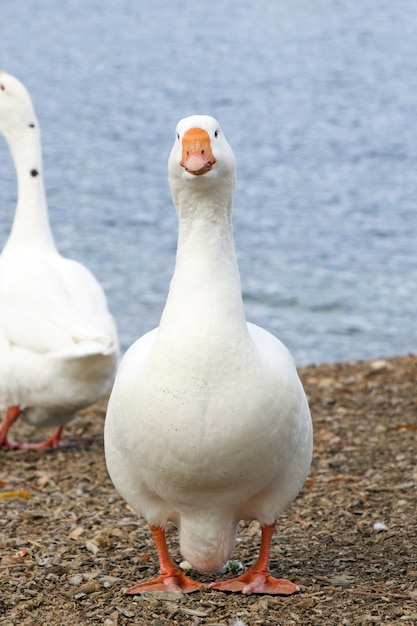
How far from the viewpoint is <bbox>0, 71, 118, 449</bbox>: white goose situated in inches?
266

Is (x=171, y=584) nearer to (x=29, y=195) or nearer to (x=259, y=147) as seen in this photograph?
(x=29, y=195)

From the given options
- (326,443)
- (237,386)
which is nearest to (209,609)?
(237,386)

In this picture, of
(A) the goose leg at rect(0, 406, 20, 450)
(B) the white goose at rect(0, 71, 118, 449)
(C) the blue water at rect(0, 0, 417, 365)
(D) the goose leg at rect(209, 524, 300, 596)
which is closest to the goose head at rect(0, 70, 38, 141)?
(B) the white goose at rect(0, 71, 118, 449)

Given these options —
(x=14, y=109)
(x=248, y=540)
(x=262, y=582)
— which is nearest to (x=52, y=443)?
(x=248, y=540)

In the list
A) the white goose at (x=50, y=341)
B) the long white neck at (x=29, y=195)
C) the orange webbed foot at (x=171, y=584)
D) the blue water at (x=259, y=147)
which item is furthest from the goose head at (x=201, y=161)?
the blue water at (x=259, y=147)

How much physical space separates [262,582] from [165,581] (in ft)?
1.26

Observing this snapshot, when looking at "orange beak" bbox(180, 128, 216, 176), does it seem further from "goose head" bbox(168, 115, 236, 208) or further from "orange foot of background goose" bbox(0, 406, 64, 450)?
"orange foot of background goose" bbox(0, 406, 64, 450)

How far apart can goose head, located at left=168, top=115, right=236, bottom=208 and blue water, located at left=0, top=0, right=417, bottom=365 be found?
797cm

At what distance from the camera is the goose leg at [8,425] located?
7246 millimetres

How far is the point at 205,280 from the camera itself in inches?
150

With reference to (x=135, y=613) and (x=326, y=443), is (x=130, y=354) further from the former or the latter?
(x=326, y=443)

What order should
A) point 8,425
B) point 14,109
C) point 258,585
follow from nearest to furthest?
point 258,585
point 8,425
point 14,109

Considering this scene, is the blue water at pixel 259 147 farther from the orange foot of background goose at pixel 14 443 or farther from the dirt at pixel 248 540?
the orange foot of background goose at pixel 14 443

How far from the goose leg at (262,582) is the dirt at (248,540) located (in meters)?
0.04
